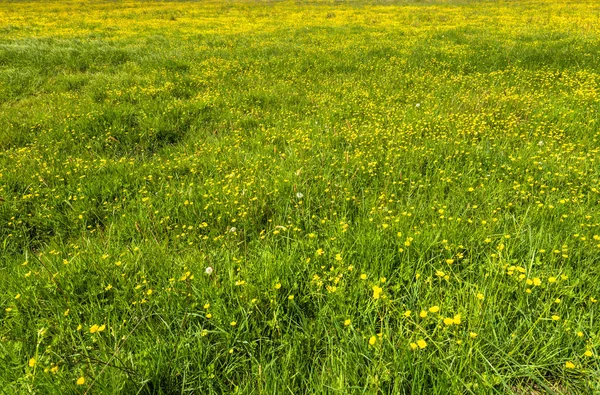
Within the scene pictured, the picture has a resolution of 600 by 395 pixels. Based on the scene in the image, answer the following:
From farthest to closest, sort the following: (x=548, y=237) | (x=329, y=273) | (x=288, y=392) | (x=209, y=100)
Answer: (x=209, y=100) → (x=548, y=237) → (x=329, y=273) → (x=288, y=392)

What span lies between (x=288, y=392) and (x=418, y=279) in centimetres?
119

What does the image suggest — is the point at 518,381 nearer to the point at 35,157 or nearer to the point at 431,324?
the point at 431,324

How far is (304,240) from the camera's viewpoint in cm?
310

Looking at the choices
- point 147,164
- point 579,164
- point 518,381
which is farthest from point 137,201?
point 579,164


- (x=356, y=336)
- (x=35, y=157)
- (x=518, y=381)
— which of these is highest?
(x=35, y=157)

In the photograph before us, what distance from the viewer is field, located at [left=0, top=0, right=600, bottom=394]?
201 centimetres

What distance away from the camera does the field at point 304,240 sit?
6.58 ft

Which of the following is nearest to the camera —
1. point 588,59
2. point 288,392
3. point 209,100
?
point 288,392

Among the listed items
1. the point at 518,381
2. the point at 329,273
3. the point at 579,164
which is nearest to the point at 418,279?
the point at 329,273

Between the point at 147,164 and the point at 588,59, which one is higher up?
the point at 588,59

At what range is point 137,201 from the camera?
3.96m

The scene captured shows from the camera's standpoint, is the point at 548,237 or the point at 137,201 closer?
the point at 548,237

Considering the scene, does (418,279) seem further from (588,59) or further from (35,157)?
(588,59)

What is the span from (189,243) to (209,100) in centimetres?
492
